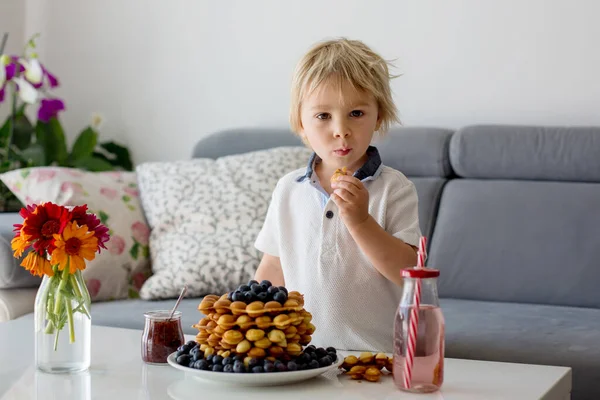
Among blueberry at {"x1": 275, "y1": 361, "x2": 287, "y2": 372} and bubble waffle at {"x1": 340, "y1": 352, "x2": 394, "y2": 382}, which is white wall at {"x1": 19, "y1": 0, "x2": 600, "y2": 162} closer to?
bubble waffle at {"x1": 340, "y1": 352, "x2": 394, "y2": 382}

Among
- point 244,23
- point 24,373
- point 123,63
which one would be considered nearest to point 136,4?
point 123,63

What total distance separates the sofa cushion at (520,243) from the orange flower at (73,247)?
1341 mm

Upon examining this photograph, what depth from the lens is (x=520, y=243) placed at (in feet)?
7.88

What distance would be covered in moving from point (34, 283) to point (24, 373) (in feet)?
3.32

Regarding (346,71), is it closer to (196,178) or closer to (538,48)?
(196,178)

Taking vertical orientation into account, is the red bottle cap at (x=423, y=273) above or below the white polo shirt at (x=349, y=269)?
above

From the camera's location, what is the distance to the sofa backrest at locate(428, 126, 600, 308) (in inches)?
92.1

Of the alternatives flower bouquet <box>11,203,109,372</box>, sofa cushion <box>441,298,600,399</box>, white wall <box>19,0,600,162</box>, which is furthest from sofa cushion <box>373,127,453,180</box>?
flower bouquet <box>11,203,109,372</box>

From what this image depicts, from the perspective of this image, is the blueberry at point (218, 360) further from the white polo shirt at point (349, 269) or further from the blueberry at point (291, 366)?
the white polo shirt at point (349, 269)

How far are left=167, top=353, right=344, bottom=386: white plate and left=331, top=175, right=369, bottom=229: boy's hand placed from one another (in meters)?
0.26

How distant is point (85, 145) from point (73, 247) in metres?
1.93

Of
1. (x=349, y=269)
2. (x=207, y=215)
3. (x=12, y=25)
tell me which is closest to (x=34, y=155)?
(x=12, y=25)

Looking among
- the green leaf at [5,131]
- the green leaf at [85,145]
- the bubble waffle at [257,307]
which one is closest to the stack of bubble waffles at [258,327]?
the bubble waffle at [257,307]

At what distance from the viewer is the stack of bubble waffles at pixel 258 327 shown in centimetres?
120
